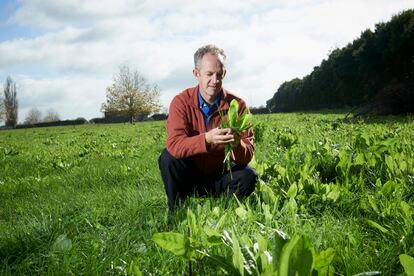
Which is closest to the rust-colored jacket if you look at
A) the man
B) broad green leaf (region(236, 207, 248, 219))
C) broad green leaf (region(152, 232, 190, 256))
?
the man

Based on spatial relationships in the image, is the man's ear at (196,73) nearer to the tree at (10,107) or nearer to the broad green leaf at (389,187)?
the broad green leaf at (389,187)

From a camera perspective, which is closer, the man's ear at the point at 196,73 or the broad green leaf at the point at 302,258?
the broad green leaf at the point at 302,258

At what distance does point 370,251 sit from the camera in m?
2.13

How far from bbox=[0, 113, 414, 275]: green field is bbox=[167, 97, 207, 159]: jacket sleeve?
444mm

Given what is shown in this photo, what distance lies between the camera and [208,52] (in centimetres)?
303

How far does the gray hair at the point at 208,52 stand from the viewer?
303cm

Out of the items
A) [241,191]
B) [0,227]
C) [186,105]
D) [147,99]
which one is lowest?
[0,227]

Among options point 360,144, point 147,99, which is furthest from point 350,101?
point 360,144

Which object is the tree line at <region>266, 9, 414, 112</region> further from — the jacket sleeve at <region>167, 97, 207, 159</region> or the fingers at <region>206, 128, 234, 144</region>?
the fingers at <region>206, 128, 234, 144</region>

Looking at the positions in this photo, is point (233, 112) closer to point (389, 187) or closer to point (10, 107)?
point (389, 187)

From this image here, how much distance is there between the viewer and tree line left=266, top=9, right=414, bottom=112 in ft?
86.8

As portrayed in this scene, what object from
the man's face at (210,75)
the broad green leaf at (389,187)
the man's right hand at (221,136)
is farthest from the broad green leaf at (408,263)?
the man's face at (210,75)

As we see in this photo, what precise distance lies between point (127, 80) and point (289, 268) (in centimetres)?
5620

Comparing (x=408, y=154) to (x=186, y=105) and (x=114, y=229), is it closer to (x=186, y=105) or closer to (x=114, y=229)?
(x=186, y=105)
